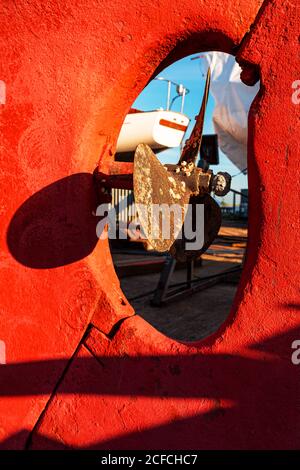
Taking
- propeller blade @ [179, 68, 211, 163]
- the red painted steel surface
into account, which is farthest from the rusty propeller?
the red painted steel surface

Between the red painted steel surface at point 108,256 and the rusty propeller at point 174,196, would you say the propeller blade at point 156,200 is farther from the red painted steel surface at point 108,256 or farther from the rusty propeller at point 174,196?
the red painted steel surface at point 108,256

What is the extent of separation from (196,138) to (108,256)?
0.92 m

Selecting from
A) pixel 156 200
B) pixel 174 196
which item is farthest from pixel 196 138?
pixel 156 200

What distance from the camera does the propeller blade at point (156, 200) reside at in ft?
6.07

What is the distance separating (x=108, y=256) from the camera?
8.36 feet

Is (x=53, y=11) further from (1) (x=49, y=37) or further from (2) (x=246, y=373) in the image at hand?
(2) (x=246, y=373)

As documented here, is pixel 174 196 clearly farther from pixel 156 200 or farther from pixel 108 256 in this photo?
pixel 108 256

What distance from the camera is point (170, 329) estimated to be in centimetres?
452

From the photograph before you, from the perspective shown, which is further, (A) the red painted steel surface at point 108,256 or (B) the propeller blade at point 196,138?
(B) the propeller blade at point 196,138

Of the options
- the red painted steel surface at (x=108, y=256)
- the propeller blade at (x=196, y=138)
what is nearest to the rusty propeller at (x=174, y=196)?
the propeller blade at (x=196, y=138)

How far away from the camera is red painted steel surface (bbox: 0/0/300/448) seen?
192 centimetres

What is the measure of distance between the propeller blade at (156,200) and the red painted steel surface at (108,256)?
0.39 m

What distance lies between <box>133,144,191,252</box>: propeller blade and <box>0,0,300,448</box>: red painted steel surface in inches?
15.6
